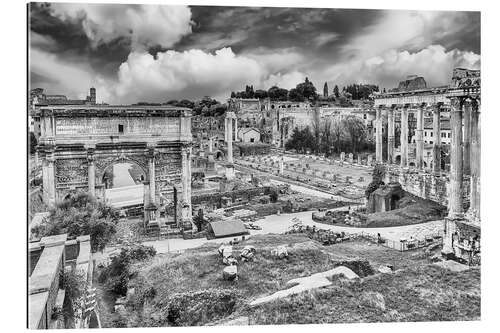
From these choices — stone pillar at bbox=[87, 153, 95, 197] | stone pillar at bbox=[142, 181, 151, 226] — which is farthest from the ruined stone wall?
stone pillar at bbox=[87, 153, 95, 197]

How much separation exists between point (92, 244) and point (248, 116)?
7.25m

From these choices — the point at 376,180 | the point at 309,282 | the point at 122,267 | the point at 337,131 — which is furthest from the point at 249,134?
the point at 309,282

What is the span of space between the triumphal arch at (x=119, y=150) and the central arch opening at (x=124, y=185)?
38 cm

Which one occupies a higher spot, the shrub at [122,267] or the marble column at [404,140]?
the marble column at [404,140]

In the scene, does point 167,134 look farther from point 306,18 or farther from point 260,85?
point 306,18

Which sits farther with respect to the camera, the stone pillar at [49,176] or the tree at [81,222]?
the stone pillar at [49,176]

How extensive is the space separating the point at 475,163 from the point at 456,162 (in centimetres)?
36

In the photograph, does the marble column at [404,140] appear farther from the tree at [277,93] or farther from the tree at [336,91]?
the tree at [277,93]

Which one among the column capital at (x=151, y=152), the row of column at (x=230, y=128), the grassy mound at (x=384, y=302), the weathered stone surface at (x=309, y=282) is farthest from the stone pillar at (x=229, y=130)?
the grassy mound at (x=384, y=302)

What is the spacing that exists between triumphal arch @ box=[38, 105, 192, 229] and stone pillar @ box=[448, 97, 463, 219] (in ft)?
19.2

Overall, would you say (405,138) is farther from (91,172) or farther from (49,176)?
(49,176)

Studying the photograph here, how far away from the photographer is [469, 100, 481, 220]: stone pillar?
9766 millimetres

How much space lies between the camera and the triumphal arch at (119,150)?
1142 centimetres

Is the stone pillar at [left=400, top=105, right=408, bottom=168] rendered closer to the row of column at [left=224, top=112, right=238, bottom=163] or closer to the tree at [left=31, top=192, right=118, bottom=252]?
the row of column at [left=224, top=112, right=238, bottom=163]
